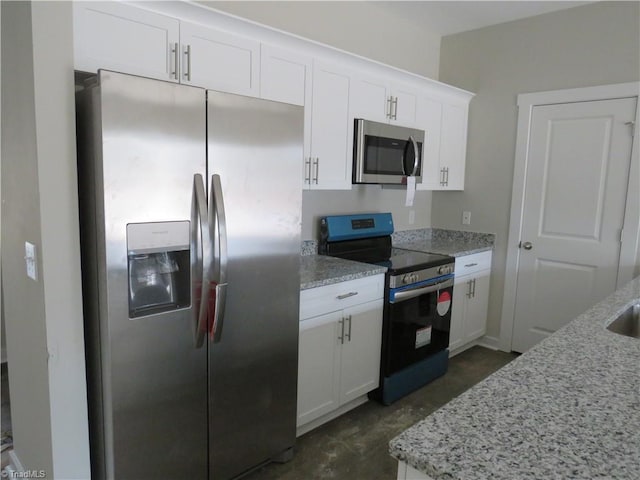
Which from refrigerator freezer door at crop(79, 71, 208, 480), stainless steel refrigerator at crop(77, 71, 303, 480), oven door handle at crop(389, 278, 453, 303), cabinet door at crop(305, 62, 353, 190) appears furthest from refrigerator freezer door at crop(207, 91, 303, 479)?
oven door handle at crop(389, 278, 453, 303)

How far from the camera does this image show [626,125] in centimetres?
312

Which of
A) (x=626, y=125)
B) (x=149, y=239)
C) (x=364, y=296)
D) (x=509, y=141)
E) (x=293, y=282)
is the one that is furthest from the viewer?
(x=509, y=141)

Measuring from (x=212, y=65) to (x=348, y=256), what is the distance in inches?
62.2

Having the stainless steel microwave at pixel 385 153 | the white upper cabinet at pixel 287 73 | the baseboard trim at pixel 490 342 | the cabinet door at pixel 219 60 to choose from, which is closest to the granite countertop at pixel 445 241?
the white upper cabinet at pixel 287 73

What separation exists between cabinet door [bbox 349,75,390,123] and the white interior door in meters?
1.32

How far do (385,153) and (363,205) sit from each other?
0.56 meters

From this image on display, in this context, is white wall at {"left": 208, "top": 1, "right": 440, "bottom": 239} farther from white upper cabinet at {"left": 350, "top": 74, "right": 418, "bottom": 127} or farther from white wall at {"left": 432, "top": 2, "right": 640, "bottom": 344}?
white upper cabinet at {"left": 350, "top": 74, "right": 418, "bottom": 127}

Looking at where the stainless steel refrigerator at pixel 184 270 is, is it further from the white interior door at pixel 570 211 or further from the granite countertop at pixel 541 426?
the white interior door at pixel 570 211

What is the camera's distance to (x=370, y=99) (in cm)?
297

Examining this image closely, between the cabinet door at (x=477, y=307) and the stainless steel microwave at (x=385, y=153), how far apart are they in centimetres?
104

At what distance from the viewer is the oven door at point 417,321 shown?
110 inches

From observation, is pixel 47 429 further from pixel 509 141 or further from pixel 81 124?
pixel 509 141

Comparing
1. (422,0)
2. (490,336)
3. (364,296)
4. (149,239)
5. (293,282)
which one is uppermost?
(422,0)

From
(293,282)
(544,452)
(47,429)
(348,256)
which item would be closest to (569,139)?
(348,256)
